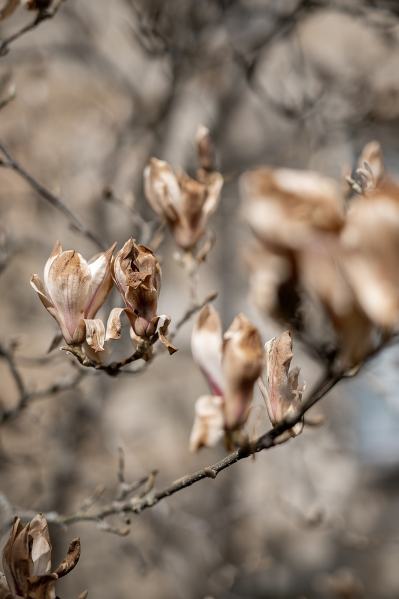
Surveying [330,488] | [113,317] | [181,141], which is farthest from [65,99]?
[113,317]

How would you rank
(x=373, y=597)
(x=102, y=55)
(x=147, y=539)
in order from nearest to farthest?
(x=147, y=539)
(x=102, y=55)
(x=373, y=597)

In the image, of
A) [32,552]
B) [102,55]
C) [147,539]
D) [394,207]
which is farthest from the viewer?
[102,55]

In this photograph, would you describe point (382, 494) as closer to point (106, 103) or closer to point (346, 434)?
point (346, 434)

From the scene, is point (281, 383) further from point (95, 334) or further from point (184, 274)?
point (184, 274)

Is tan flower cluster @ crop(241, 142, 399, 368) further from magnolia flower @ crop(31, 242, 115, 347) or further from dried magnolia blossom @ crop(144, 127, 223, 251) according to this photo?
dried magnolia blossom @ crop(144, 127, 223, 251)

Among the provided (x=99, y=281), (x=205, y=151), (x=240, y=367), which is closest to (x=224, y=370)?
(x=240, y=367)

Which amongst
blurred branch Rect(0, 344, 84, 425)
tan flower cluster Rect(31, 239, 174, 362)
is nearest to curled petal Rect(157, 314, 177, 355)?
tan flower cluster Rect(31, 239, 174, 362)
